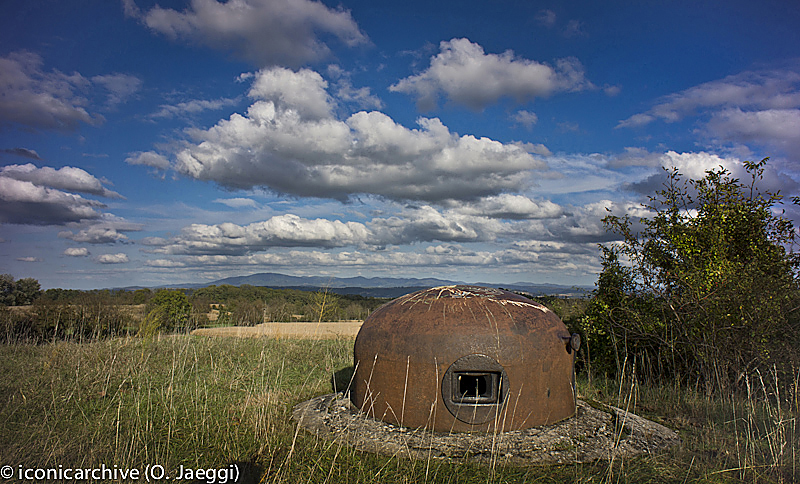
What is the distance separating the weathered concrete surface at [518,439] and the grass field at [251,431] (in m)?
0.17

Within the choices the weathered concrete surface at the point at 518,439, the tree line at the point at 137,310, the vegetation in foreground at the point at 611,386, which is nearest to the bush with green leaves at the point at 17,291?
the tree line at the point at 137,310

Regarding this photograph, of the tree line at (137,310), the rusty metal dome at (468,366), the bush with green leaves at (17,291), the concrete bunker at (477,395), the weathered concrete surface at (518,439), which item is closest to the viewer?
the weathered concrete surface at (518,439)

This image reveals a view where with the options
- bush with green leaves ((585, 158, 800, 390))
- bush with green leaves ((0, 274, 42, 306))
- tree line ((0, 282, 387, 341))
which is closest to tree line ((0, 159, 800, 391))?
bush with green leaves ((585, 158, 800, 390))

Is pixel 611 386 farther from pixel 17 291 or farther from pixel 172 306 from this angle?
pixel 17 291

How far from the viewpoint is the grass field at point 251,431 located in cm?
449

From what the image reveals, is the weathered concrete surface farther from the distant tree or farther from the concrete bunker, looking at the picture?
the distant tree

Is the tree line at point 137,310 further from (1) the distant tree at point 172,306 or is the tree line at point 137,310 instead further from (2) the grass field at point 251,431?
(2) the grass field at point 251,431

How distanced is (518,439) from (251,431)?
3.53 meters

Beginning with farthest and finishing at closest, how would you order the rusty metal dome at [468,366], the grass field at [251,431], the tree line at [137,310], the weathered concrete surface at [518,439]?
1. the tree line at [137,310]
2. the rusty metal dome at [468,366]
3. the weathered concrete surface at [518,439]
4. the grass field at [251,431]

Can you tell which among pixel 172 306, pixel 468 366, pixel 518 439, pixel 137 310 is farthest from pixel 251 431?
pixel 172 306

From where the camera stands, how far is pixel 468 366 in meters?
5.35

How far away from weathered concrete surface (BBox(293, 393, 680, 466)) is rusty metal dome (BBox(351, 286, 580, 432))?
6.4 inches

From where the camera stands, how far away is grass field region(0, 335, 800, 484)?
14.7 feet

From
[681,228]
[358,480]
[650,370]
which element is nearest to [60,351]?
[358,480]
